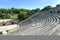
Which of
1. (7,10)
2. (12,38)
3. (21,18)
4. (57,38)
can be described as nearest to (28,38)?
(12,38)

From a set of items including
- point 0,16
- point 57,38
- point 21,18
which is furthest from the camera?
point 0,16

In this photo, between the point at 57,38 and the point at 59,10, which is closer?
the point at 57,38

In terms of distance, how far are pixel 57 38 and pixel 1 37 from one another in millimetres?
623

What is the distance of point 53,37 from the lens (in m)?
1.53

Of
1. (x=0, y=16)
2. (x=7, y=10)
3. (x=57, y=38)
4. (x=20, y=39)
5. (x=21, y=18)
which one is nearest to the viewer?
(x=57, y=38)

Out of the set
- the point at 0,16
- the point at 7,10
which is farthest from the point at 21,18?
the point at 7,10

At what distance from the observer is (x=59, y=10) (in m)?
30.1

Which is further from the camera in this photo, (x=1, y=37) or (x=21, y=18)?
(x=21, y=18)

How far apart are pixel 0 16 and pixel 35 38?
112 feet

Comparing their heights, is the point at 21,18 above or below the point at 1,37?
below

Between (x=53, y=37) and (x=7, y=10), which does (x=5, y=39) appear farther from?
(x=7, y=10)

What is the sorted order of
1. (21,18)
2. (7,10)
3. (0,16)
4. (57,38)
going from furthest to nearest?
(7,10) → (0,16) → (21,18) → (57,38)

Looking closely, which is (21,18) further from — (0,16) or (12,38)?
(12,38)

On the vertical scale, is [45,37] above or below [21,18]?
above
